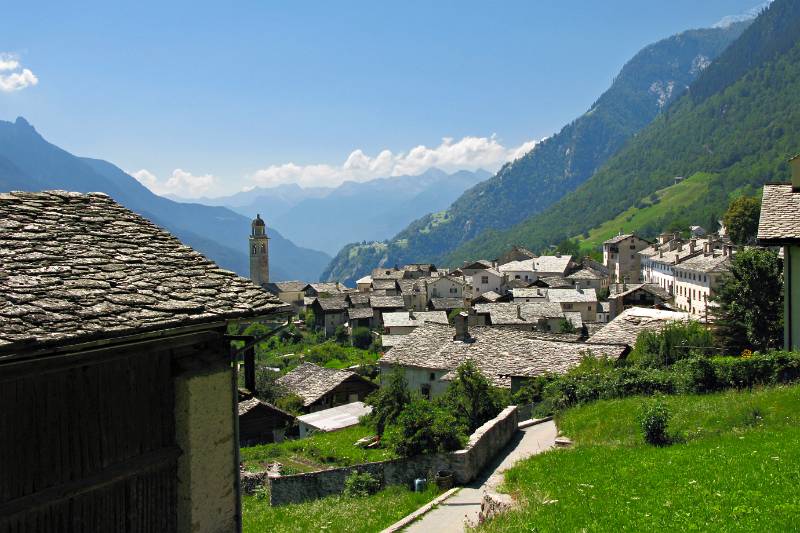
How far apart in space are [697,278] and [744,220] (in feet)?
68.3

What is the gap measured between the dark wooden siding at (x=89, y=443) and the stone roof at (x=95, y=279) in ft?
1.77

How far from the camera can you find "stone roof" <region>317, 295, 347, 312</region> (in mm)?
109000

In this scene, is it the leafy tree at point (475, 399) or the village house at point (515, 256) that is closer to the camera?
Result: the leafy tree at point (475, 399)

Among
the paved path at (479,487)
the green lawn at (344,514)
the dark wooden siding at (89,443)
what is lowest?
the green lawn at (344,514)

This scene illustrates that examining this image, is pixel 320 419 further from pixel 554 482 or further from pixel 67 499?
pixel 67 499

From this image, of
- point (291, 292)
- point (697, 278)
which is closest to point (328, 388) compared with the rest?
point (697, 278)

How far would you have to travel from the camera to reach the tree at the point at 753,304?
110 ft

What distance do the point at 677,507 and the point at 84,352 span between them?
8.47 metres

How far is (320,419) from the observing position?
132ft

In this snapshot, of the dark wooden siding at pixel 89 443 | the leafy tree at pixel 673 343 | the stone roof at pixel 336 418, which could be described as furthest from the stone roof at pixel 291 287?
the dark wooden siding at pixel 89 443

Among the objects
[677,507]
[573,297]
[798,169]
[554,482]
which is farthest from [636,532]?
[573,297]

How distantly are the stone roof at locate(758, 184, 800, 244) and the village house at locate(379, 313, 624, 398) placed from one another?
1419 centimetres

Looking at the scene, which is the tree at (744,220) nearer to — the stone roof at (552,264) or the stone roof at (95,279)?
the stone roof at (552,264)

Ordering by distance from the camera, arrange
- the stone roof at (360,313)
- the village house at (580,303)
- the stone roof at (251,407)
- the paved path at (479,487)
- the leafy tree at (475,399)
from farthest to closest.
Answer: the stone roof at (360,313), the village house at (580,303), the stone roof at (251,407), the leafy tree at (475,399), the paved path at (479,487)
